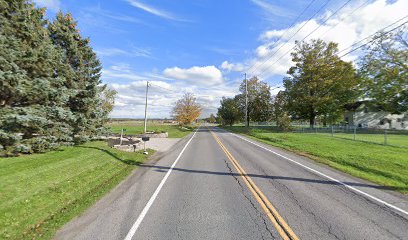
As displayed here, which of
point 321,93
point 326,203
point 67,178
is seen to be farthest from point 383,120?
point 67,178

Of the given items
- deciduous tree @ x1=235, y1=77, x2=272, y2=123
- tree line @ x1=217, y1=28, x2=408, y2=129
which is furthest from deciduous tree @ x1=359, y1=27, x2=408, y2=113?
deciduous tree @ x1=235, y1=77, x2=272, y2=123

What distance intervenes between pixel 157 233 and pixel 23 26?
500 inches

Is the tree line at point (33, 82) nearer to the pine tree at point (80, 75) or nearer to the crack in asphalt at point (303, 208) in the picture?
the pine tree at point (80, 75)

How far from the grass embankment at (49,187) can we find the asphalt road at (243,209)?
0.59 meters

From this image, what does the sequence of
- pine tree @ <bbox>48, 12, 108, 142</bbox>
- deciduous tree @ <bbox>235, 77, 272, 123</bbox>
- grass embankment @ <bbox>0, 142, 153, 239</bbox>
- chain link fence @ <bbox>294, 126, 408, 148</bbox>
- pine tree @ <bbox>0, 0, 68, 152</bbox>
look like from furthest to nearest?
deciduous tree @ <bbox>235, 77, 272, 123</bbox> < chain link fence @ <bbox>294, 126, 408, 148</bbox> < pine tree @ <bbox>48, 12, 108, 142</bbox> < pine tree @ <bbox>0, 0, 68, 152</bbox> < grass embankment @ <bbox>0, 142, 153, 239</bbox>

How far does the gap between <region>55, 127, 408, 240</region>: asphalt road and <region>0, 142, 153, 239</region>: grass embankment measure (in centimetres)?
59

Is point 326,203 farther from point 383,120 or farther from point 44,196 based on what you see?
point 383,120

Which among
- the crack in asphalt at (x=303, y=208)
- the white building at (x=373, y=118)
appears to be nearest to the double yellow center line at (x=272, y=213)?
the crack in asphalt at (x=303, y=208)

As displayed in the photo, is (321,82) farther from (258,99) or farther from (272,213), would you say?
(272,213)

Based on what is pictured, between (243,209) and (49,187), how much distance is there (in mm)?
6184

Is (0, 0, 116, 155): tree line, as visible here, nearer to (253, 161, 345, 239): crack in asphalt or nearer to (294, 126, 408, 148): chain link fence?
(253, 161, 345, 239): crack in asphalt

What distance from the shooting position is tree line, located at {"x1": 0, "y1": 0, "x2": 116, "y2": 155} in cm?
1027

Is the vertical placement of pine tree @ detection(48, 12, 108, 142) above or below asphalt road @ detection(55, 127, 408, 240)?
above

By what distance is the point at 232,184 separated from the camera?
26.4 ft
